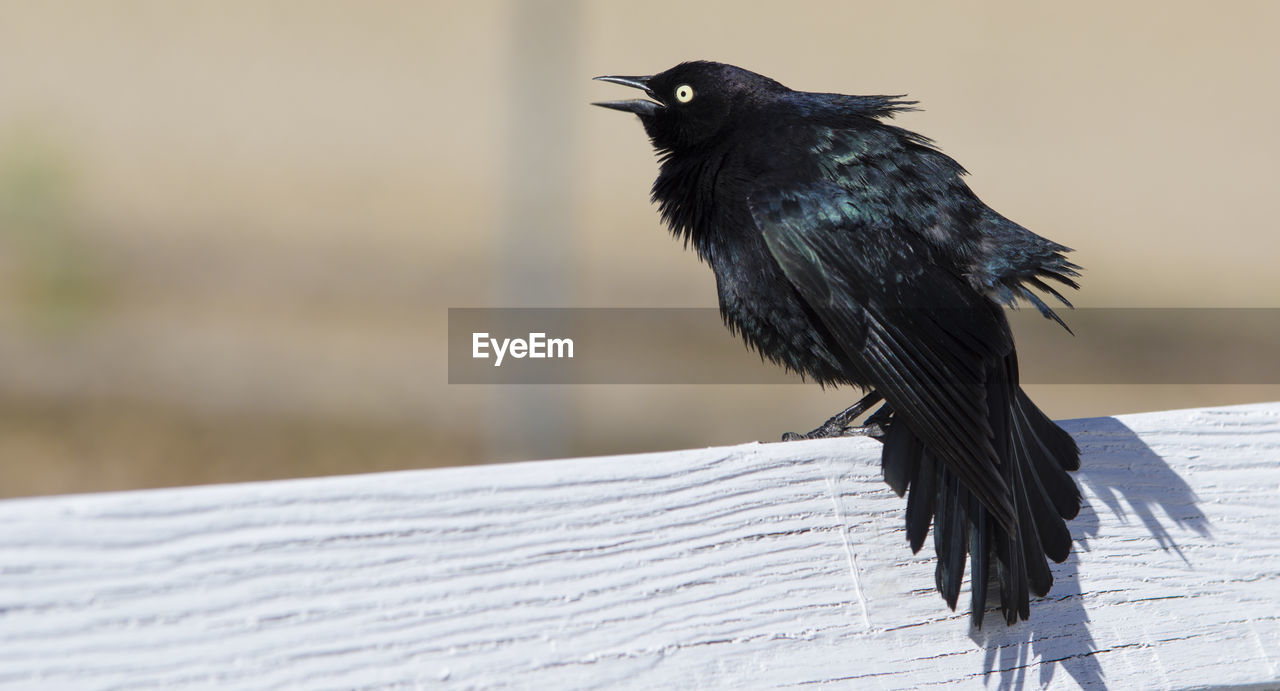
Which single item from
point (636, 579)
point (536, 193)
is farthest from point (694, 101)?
point (636, 579)

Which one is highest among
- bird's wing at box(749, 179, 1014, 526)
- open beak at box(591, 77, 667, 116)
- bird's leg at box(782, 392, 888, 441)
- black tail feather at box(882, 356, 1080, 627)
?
open beak at box(591, 77, 667, 116)

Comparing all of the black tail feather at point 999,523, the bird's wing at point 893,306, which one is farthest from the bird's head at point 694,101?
the black tail feather at point 999,523

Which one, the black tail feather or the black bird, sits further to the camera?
the black bird

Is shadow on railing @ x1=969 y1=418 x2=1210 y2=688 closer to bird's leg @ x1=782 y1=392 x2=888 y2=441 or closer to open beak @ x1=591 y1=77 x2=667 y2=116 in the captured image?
bird's leg @ x1=782 y1=392 x2=888 y2=441

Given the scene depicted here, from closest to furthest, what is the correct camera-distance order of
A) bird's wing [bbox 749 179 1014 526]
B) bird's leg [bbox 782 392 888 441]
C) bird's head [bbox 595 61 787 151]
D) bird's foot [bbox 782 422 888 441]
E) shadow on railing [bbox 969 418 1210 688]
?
shadow on railing [bbox 969 418 1210 688] < bird's wing [bbox 749 179 1014 526] < bird's foot [bbox 782 422 888 441] < bird's leg [bbox 782 392 888 441] < bird's head [bbox 595 61 787 151]

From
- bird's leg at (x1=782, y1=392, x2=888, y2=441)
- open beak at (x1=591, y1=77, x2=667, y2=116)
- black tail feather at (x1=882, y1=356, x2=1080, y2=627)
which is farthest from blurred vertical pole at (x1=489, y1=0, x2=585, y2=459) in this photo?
black tail feather at (x1=882, y1=356, x2=1080, y2=627)

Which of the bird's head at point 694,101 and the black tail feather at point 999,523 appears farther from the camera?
the bird's head at point 694,101

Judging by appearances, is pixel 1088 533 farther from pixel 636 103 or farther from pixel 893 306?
pixel 636 103

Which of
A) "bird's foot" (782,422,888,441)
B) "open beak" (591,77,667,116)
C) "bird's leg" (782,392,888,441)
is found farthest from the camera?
"open beak" (591,77,667,116)

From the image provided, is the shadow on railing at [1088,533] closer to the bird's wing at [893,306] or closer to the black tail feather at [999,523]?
the black tail feather at [999,523]
